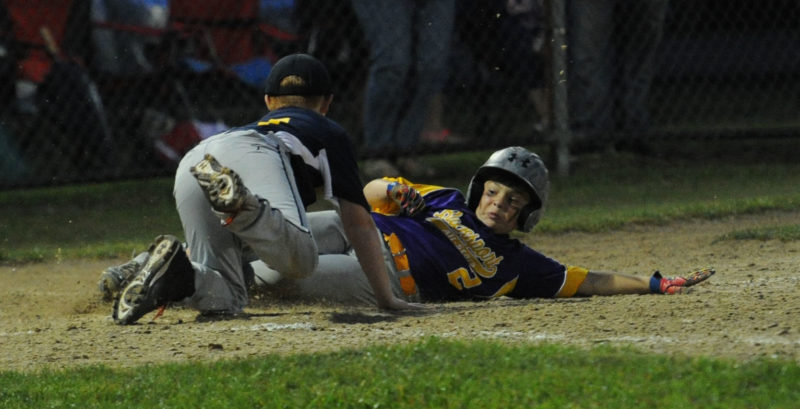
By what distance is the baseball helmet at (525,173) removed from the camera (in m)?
5.62

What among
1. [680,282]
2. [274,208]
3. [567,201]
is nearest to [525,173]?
[680,282]

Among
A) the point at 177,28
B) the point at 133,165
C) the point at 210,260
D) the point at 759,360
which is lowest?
the point at 759,360

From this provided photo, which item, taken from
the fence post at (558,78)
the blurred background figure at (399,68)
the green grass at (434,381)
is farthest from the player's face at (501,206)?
the fence post at (558,78)

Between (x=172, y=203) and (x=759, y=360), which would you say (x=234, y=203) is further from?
(x=172, y=203)

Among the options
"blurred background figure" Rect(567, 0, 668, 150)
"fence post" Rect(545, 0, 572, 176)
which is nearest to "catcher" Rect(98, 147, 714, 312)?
"fence post" Rect(545, 0, 572, 176)

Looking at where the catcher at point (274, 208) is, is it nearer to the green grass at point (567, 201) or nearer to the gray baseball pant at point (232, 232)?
the gray baseball pant at point (232, 232)

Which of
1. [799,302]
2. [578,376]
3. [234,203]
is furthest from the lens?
[799,302]

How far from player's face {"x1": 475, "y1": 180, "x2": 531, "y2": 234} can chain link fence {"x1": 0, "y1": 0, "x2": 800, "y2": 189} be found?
3240 millimetres

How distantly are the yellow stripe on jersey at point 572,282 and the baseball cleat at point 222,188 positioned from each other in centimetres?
171

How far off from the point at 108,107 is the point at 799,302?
6036 millimetres

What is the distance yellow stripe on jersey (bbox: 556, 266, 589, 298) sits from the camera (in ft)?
18.3

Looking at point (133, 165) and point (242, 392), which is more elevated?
point (133, 165)

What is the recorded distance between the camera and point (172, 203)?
8.77 meters

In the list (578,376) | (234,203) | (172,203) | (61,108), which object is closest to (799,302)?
(578,376)
